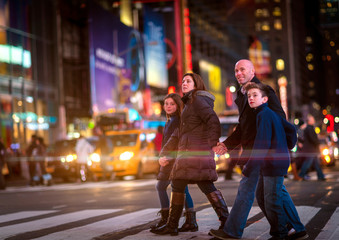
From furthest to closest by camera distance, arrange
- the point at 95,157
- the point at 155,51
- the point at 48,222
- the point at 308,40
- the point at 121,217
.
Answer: the point at 308,40 → the point at 155,51 → the point at 95,157 → the point at 121,217 → the point at 48,222

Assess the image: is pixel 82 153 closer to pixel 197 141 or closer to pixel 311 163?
pixel 311 163

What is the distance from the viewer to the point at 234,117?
2914 centimetres

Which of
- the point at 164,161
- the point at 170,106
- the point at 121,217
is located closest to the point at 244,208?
the point at 164,161

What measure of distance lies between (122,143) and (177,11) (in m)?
46.8

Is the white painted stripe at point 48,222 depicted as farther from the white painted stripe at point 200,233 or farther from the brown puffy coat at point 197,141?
the brown puffy coat at point 197,141

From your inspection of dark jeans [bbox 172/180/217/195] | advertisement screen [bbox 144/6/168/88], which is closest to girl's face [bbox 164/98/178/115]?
dark jeans [bbox 172/180/217/195]

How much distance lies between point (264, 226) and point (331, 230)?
795 mm

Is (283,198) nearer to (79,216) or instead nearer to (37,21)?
(79,216)

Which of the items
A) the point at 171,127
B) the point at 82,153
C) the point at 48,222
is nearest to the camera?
the point at 171,127

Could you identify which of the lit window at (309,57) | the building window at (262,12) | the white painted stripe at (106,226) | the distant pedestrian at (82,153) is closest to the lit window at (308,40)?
the lit window at (309,57)

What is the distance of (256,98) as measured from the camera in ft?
20.4

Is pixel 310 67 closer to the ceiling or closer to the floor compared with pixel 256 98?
closer to the ceiling

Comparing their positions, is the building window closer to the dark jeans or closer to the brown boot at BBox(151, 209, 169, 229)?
the brown boot at BBox(151, 209, 169, 229)

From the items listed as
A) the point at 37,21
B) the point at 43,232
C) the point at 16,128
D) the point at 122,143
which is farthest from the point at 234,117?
the point at 43,232
